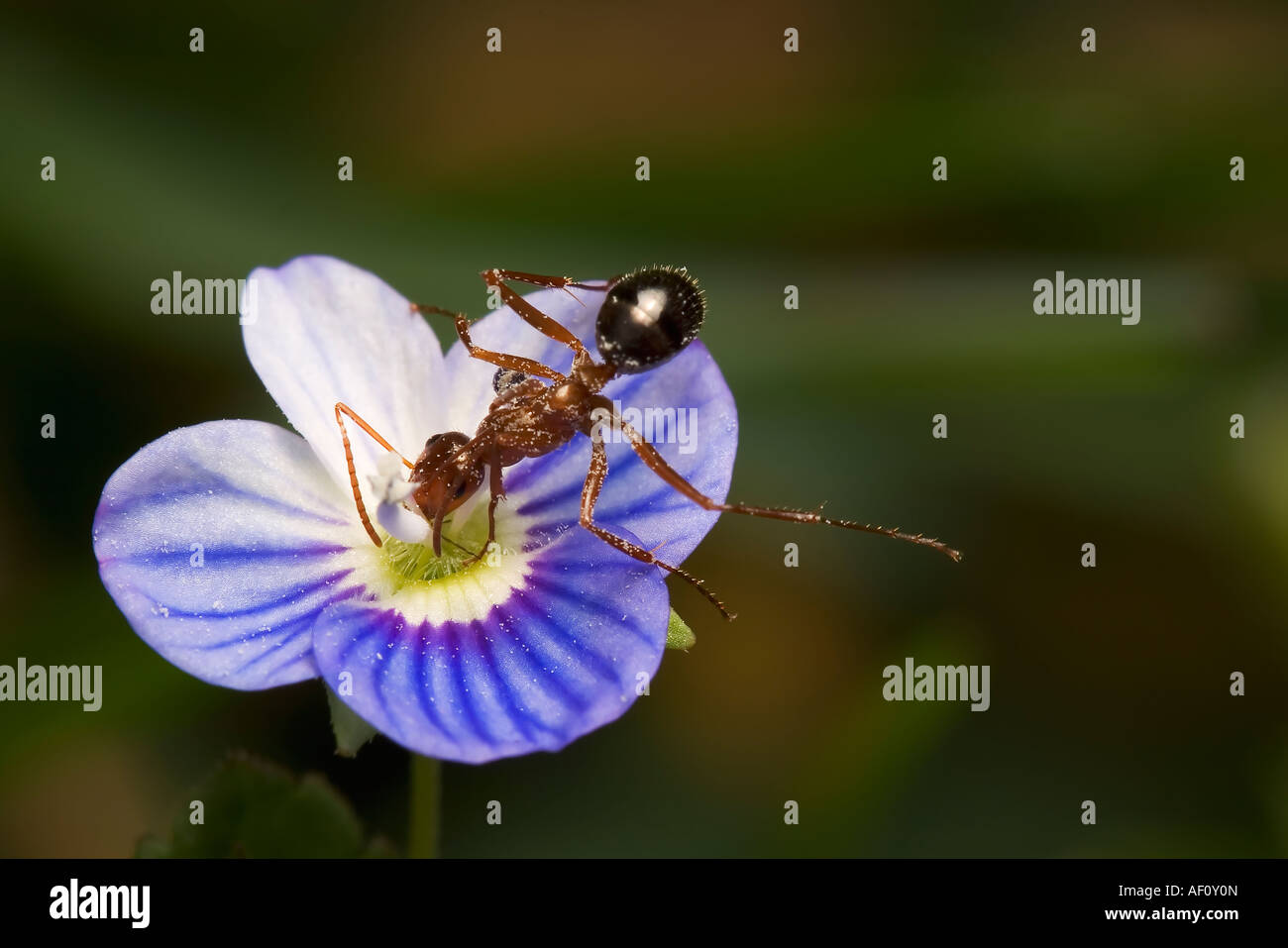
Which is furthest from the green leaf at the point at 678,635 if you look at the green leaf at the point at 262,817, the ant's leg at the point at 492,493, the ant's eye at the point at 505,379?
the green leaf at the point at 262,817

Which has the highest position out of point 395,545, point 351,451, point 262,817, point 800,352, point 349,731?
point 800,352

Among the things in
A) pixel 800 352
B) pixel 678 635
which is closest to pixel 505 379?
pixel 678 635

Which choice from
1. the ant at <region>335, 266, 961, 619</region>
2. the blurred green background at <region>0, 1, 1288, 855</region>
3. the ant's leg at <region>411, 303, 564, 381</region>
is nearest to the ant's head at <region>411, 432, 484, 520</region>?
the ant at <region>335, 266, 961, 619</region>

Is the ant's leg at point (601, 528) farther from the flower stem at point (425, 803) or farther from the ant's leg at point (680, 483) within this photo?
the flower stem at point (425, 803)

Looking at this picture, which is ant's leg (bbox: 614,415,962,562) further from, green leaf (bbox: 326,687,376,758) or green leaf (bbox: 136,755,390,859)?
green leaf (bbox: 136,755,390,859)

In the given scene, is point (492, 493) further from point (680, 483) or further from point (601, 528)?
point (680, 483)

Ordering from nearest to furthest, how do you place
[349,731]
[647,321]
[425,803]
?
[349,731], [647,321], [425,803]
